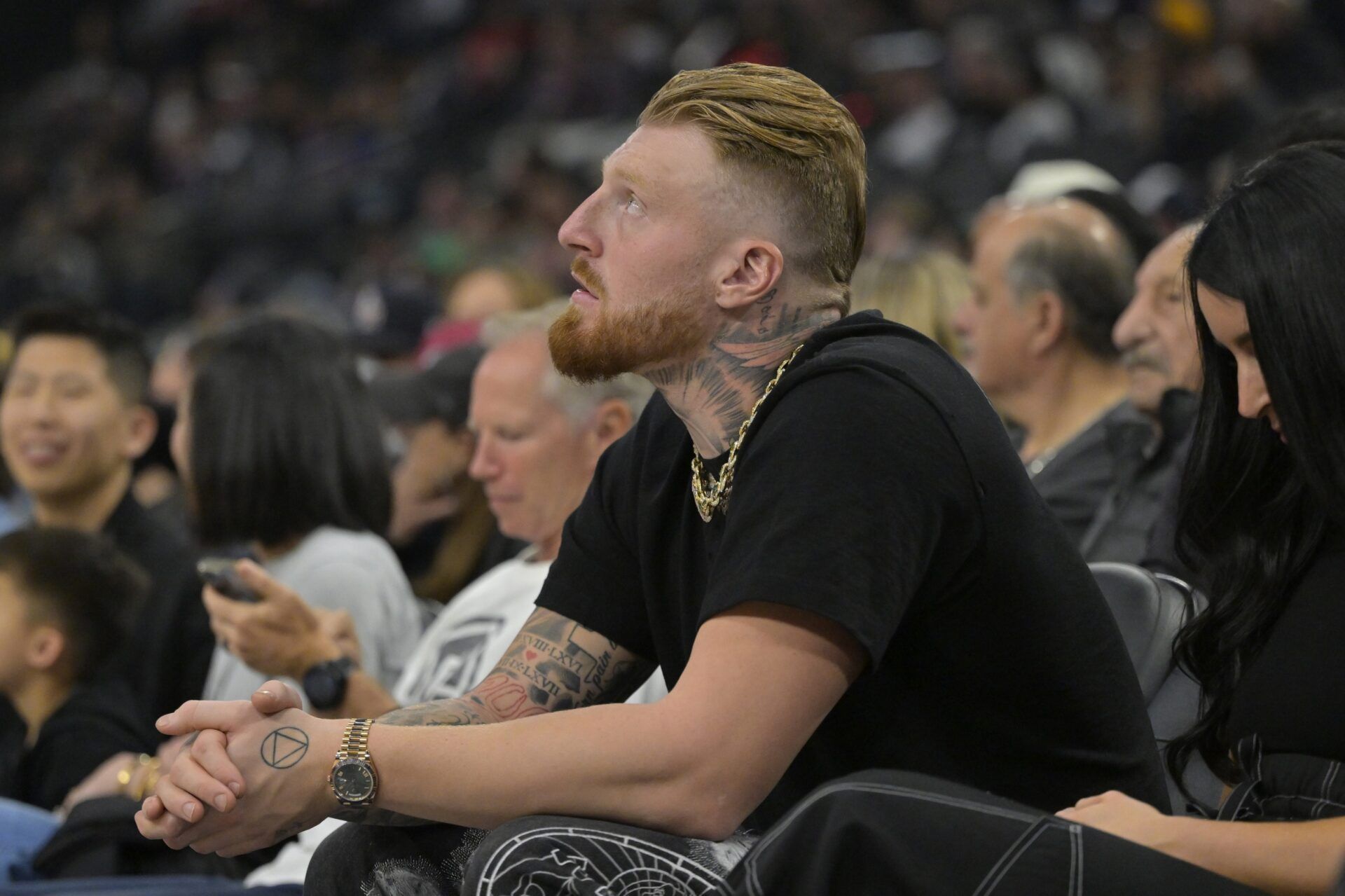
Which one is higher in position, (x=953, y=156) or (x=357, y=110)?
(x=357, y=110)

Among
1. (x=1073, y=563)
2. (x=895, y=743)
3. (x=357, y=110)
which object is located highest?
(x=357, y=110)

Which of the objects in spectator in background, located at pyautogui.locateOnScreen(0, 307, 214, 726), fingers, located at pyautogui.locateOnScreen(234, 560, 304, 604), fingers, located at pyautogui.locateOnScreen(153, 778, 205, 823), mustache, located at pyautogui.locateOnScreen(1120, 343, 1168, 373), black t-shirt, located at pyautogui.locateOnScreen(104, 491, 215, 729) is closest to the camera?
fingers, located at pyautogui.locateOnScreen(153, 778, 205, 823)

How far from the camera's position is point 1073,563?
2.02m

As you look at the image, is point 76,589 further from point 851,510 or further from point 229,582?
point 851,510

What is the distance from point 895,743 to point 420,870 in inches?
24.7

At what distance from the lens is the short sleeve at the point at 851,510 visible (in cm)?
180

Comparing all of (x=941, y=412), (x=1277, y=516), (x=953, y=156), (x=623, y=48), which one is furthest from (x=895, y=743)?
(x=623, y=48)

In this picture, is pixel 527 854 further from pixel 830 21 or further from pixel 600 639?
pixel 830 21

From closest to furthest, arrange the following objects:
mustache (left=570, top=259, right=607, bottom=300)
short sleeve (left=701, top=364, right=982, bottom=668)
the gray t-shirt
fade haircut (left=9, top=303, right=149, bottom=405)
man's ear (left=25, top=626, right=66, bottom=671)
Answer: short sleeve (left=701, top=364, right=982, bottom=668), mustache (left=570, top=259, right=607, bottom=300), the gray t-shirt, man's ear (left=25, top=626, right=66, bottom=671), fade haircut (left=9, top=303, right=149, bottom=405)

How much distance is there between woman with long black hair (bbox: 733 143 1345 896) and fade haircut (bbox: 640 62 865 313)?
465 millimetres

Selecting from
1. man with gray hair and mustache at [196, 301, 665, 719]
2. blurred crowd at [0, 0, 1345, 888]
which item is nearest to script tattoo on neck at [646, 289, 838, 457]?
blurred crowd at [0, 0, 1345, 888]

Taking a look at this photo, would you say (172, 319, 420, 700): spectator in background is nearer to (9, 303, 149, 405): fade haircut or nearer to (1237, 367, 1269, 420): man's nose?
(9, 303, 149, 405): fade haircut

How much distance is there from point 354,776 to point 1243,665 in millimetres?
1109

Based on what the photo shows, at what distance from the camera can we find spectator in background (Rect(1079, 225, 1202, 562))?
11.0 feet
